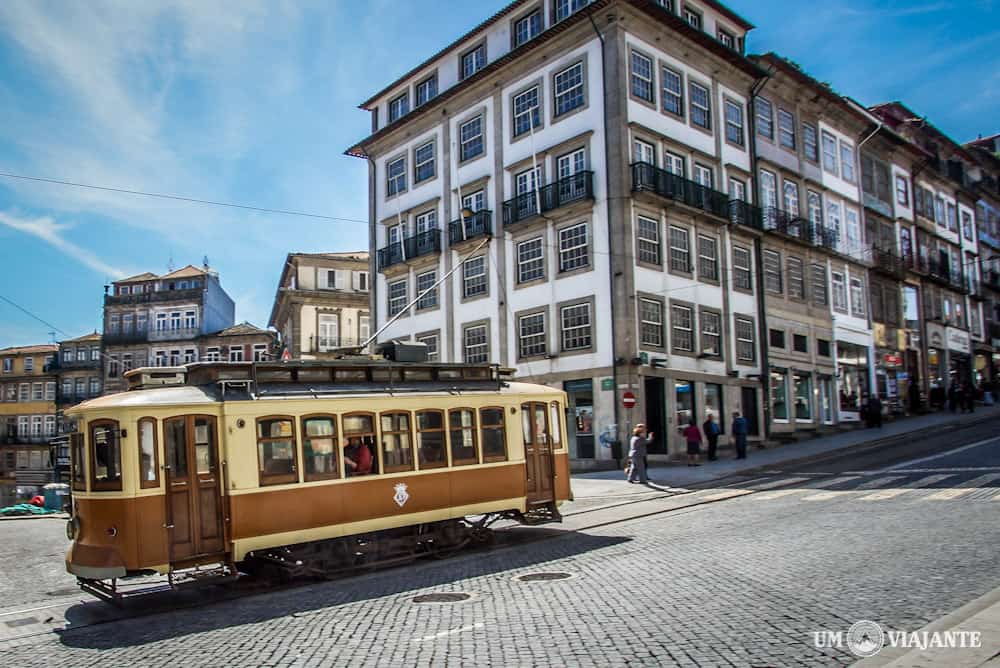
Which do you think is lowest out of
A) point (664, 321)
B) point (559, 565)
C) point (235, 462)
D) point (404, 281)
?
point (559, 565)

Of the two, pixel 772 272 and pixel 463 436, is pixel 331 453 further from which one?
pixel 772 272

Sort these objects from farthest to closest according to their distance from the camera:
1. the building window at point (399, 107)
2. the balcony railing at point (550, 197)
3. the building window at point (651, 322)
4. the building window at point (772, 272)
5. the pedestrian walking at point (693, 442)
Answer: the building window at point (399, 107), the building window at point (772, 272), the balcony railing at point (550, 197), the building window at point (651, 322), the pedestrian walking at point (693, 442)

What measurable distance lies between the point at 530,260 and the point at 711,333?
7.24 metres

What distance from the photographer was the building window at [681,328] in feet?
96.5

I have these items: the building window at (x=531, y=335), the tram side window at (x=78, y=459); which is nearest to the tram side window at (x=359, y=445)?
the tram side window at (x=78, y=459)

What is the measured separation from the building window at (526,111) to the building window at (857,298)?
1879cm

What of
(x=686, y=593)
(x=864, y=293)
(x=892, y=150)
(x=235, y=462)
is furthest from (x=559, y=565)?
(x=892, y=150)

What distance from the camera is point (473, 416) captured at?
14031 mm

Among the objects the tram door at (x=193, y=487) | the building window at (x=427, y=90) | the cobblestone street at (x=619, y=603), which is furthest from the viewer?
the building window at (x=427, y=90)

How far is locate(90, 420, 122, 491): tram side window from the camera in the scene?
1055 centimetres

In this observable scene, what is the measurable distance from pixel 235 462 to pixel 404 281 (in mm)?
27291

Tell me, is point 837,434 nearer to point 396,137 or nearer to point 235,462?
point 396,137

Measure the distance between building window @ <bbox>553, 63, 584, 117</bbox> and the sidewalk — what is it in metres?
13.1

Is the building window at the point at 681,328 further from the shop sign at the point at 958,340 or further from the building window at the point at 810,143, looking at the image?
the shop sign at the point at 958,340
